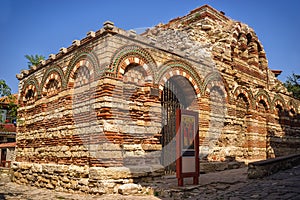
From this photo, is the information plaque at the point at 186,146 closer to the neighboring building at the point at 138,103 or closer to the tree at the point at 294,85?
the neighboring building at the point at 138,103

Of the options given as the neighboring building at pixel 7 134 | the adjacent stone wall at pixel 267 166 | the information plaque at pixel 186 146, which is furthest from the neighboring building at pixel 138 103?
the neighboring building at pixel 7 134

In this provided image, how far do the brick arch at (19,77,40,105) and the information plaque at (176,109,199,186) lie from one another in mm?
5855

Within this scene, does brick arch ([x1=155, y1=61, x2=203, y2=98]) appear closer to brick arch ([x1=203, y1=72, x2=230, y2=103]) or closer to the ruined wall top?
brick arch ([x1=203, y1=72, x2=230, y2=103])

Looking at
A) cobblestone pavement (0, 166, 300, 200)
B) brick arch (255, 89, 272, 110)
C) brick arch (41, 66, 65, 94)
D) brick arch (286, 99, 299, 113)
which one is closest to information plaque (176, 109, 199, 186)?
cobblestone pavement (0, 166, 300, 200)

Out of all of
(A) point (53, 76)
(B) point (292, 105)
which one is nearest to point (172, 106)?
(A) point (53, 76)

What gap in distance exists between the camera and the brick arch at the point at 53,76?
8.93 meters

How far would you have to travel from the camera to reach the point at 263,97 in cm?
1290

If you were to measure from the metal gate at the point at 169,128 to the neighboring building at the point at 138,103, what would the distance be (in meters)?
0.03

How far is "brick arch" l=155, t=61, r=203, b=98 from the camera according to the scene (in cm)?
828

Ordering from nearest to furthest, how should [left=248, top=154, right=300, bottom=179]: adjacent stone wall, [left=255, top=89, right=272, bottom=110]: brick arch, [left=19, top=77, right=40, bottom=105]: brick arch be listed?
1. [left=248, top=154, right=300, bottom=179]: adjacent stone wall
2. [left=19, top=77, right=40, bottom=105]: brick arch
3. [left=255, top=89, right=272, bottom=110]: brick arch

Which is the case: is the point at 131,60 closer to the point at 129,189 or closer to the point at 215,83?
the point at 129,189

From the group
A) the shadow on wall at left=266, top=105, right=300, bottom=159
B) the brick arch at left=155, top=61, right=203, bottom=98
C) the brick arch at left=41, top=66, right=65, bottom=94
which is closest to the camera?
the brick arch at left=155, top=61, right=203, bottom=98

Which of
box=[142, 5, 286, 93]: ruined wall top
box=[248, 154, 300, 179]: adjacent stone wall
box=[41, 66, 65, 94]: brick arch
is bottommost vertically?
box=[248, 154, 300, 179]: adjacent stone wall

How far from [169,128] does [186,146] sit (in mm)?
2039
